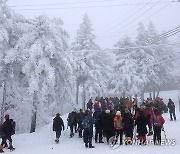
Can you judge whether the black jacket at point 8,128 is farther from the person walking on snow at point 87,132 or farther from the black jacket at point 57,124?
the person walking on snow at point 87,132

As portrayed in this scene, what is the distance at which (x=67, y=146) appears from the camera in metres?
16.2

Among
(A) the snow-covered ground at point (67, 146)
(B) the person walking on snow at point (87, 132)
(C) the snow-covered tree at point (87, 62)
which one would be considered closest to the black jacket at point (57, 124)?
(A) the snow-covered ground at point (67, 146)

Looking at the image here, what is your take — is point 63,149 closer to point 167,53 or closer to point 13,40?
point 13,40

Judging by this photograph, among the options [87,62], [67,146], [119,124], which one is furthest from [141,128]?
[87,62]

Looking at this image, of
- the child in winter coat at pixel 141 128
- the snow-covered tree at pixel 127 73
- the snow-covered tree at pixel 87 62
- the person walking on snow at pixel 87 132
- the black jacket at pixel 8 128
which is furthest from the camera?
the snow-covered tree at pixel 127 73

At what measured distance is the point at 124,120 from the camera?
48.9 feet

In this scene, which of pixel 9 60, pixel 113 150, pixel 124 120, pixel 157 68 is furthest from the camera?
pixel 157 68

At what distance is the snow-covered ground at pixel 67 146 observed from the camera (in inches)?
531

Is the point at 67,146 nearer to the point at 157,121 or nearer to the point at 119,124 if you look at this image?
A: the point at 119,124

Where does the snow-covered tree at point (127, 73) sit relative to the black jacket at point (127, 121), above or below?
above

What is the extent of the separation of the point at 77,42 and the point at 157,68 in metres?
11.9

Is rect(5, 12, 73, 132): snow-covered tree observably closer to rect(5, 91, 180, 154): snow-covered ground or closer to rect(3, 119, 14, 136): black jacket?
rect(5, 91, 180, 154): snow-covered ground

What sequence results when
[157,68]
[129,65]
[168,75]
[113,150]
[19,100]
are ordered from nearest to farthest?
[113,150], [19,100], [129,65], [157,68], [168,75]

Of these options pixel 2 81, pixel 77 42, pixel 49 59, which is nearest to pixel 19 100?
pixel 2 81
